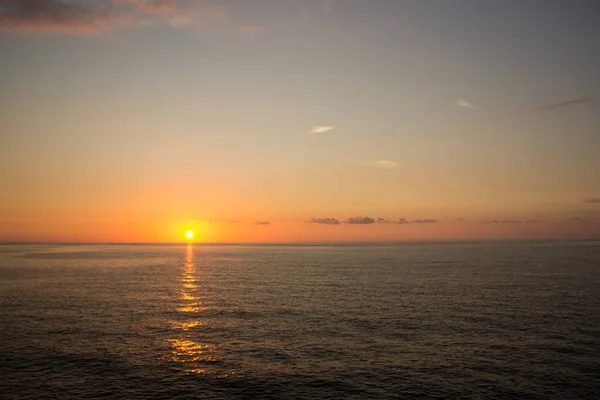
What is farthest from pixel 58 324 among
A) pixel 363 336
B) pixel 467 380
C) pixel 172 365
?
pixel 467 380

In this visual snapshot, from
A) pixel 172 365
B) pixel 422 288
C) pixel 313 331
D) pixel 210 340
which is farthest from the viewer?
pixel 422 288

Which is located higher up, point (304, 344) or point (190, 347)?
point (190, 347)

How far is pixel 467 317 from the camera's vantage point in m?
66.4

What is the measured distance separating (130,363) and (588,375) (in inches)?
1890

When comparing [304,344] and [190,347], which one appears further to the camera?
[304,344]

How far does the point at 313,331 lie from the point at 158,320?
26.4 meters

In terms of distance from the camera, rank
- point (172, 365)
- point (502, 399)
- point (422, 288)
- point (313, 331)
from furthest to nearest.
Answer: point (422, 288)
point (313, 331)
point (172, 365)
point (502, 399)

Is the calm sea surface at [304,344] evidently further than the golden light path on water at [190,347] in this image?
No

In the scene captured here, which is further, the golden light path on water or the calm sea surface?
the golden light path on water

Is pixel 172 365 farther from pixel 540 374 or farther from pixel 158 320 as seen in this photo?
pixel 540 374

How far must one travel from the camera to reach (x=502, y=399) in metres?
35.8

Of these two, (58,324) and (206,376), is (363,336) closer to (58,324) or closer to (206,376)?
(206,376)

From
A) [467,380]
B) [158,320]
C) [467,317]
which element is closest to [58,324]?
[158,320]

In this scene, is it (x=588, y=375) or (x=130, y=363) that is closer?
(x=588, y=375)
